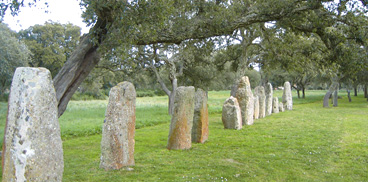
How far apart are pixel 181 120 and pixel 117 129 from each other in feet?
9.04

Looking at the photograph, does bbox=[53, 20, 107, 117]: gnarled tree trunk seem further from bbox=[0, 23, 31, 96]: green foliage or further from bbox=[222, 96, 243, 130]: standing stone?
bbox=[0, 23, 31, 96]: green foliage

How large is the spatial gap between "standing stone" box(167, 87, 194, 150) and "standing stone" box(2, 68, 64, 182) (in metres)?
5.17

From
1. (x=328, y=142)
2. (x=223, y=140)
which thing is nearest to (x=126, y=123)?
(x=223, y=140)

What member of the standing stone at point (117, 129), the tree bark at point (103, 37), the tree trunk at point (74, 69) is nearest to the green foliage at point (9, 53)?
the tree trunk at point (74, 69)

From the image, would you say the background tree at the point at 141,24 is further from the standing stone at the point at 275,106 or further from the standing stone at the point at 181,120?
the standing stone at the point at 275,106

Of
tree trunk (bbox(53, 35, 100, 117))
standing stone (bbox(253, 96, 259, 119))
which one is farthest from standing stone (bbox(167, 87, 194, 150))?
standing stone (bbox(253, 96, 259, 119))

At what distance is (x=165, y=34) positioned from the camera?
899cm

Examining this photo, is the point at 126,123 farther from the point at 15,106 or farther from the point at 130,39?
the point at 15,106

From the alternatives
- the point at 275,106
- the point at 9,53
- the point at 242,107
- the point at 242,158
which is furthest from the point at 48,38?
the point at 242,158

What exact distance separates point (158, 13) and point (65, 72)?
330 cm

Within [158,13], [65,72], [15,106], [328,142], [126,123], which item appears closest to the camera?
[15,106]

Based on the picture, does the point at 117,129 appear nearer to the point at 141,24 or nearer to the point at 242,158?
the point at 141,24

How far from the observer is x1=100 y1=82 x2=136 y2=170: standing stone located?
23.7 ft

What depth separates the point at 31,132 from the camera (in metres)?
4.34
